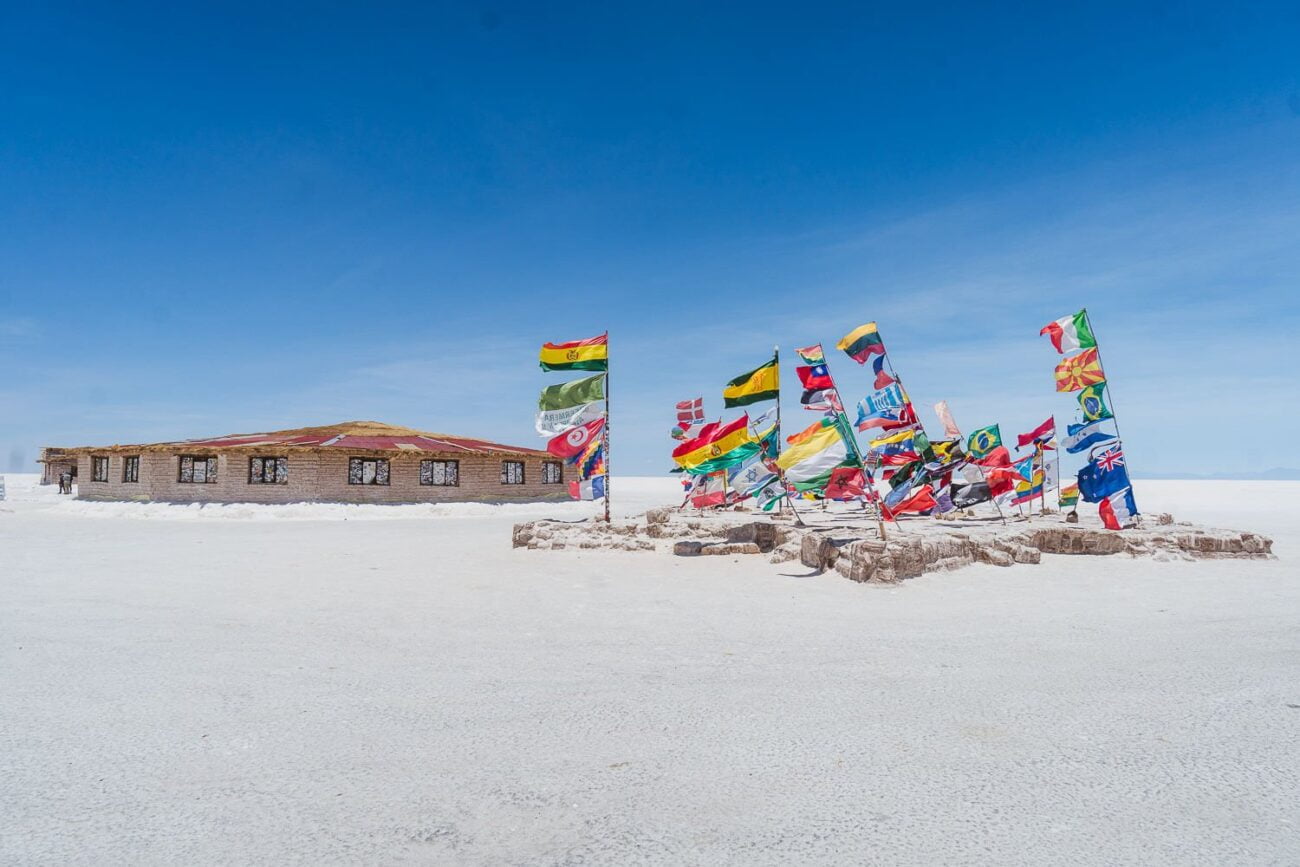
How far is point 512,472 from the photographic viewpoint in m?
38.5

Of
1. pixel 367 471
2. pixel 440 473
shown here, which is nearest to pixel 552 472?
pixel 440 473

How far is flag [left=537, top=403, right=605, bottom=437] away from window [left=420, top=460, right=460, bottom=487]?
59.9ft

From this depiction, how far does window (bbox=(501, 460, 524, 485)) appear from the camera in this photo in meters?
37.8

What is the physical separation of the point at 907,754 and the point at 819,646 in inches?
118

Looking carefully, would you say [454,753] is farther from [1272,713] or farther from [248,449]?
[248,449]

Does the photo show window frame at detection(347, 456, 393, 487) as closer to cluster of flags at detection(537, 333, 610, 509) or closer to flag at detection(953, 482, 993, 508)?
cluster of flags at detection(537, 333, 610, 509)

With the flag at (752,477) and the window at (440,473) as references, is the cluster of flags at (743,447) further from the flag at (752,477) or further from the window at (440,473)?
the window at (440,473)

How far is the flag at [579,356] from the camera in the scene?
19.7 metres

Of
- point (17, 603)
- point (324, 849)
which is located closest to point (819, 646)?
point (324, 849)

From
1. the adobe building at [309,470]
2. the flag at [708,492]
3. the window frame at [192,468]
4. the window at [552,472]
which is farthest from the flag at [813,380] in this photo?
the window frame at [192,468]

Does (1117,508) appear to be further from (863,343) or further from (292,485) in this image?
(292,485)

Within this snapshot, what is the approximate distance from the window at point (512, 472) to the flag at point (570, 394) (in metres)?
19.0

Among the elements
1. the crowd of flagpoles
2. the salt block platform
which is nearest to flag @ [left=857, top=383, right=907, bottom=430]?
the crowd of flagpoles

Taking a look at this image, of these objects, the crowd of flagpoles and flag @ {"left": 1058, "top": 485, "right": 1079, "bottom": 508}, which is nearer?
the crowd of flagpoles
